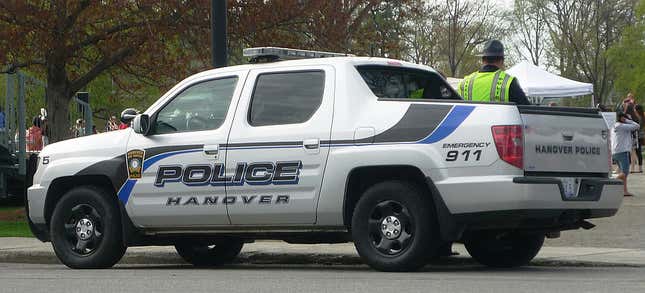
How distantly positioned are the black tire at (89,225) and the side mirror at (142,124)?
70 centimetres

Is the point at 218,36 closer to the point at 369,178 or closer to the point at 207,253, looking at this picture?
the point at 207,253

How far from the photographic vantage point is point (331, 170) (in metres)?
10.7

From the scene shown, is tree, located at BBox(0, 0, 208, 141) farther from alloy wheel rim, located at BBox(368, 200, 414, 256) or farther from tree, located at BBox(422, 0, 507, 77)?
tree, located at BBox(422, 0, 507, 77)

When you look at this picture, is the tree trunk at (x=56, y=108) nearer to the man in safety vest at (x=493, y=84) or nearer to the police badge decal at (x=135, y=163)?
the police badge decal at (x=135, y=163)

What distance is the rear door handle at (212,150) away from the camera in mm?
11336

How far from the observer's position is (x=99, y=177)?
475 inches

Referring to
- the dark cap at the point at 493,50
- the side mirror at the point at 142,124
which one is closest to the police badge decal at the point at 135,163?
the side mirror at the point at 142,124

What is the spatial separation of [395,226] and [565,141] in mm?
1538

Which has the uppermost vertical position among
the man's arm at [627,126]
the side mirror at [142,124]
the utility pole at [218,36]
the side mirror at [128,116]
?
the utility pole at [218,36]

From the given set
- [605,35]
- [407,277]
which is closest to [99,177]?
[407,277]

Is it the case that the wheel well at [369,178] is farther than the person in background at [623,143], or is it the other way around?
the person in background at [623,143]

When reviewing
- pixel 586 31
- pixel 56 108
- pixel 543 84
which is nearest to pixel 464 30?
pixel 586 31

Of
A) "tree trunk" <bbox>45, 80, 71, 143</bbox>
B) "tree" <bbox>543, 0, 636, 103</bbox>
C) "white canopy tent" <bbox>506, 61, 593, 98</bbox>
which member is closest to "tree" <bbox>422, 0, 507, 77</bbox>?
"tree" <bbox>543, 0, 636, 103</bbox>

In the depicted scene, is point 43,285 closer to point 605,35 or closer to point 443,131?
point 443,131
